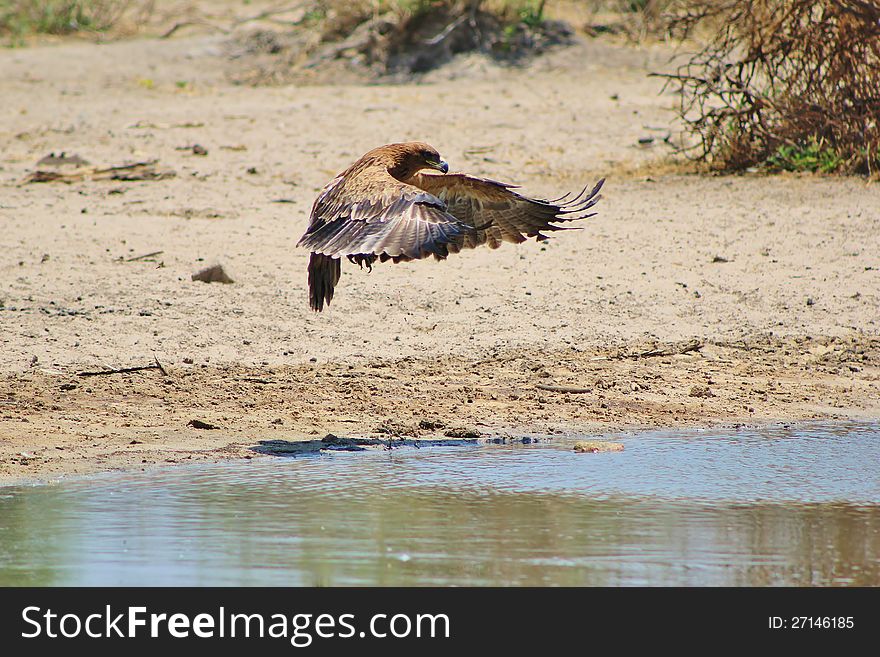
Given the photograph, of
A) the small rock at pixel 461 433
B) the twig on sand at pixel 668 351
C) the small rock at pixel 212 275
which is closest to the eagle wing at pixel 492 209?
the twig on sand at pixel 668 351

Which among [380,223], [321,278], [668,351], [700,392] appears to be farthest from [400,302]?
[380,223]

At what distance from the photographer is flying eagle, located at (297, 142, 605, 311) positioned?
5902 mm

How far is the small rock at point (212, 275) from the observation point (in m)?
8.10

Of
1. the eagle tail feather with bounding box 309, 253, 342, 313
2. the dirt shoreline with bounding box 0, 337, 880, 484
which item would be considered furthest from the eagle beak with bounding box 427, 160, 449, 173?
the dirt shoreline with bounding box 0, 337, 880, 484

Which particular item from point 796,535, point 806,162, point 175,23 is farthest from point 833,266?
point 175,23

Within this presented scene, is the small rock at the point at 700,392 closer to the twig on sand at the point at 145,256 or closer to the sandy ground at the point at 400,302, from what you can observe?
the sandy ground at the point at 400,302

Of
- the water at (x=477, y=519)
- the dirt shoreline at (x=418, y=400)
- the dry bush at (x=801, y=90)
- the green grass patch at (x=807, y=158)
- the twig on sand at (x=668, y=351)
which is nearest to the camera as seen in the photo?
the water at (x=477, y=519)

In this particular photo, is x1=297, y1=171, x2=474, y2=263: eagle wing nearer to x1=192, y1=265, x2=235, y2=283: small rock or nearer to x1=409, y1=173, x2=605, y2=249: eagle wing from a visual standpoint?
x1=409, y1=173, x2=605, y2=249: eagle wing

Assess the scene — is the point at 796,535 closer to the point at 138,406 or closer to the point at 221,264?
the point at 138,406

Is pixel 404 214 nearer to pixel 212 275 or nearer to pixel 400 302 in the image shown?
pixel 400 302

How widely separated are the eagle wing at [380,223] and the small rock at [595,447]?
42.0 inches

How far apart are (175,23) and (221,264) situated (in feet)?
27.7

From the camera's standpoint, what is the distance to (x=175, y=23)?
15859mm

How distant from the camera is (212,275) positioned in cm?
812
